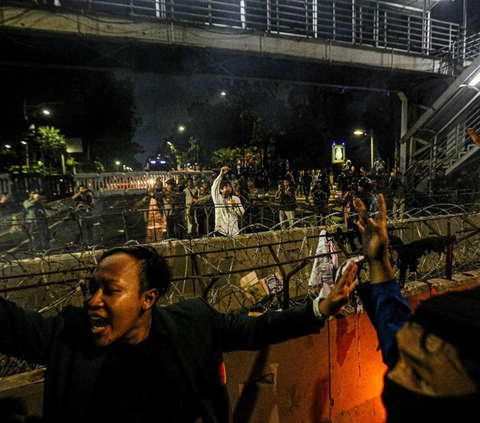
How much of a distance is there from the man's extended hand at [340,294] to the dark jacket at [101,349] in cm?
10

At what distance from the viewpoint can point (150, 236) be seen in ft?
34.7

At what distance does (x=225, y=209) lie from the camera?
22.8 ft

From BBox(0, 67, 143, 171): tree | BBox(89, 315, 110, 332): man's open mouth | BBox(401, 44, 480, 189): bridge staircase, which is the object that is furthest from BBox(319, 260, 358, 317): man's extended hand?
BBox(0, 67, 143, 171): tree

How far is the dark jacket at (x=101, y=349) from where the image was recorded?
142cm

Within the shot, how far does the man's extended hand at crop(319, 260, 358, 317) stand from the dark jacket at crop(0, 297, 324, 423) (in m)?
0.10

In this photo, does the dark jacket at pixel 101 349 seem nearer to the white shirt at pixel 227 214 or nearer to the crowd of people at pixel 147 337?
the crowd of people at pixel 147 337

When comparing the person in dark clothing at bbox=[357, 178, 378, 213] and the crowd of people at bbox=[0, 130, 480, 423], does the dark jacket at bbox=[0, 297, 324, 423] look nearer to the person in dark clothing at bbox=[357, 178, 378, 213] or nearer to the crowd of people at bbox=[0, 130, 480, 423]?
the crowd of people at bbox=[0, 130, 480, 423]

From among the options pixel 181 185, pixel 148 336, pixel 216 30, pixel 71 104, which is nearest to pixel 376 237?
pixel 148 336

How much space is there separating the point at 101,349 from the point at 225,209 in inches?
217

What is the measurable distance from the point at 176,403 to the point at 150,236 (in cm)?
952

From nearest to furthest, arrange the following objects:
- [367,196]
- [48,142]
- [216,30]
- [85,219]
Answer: [85,219], [367,196], [216,30], [48,142]

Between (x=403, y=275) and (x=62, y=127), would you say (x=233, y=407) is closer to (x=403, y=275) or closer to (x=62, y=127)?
(x=403, y=275)

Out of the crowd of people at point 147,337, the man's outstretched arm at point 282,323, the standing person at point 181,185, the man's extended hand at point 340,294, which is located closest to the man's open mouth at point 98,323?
the crowd of people at point 147,337

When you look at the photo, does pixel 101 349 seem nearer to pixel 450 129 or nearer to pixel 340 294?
pixel 340 294
